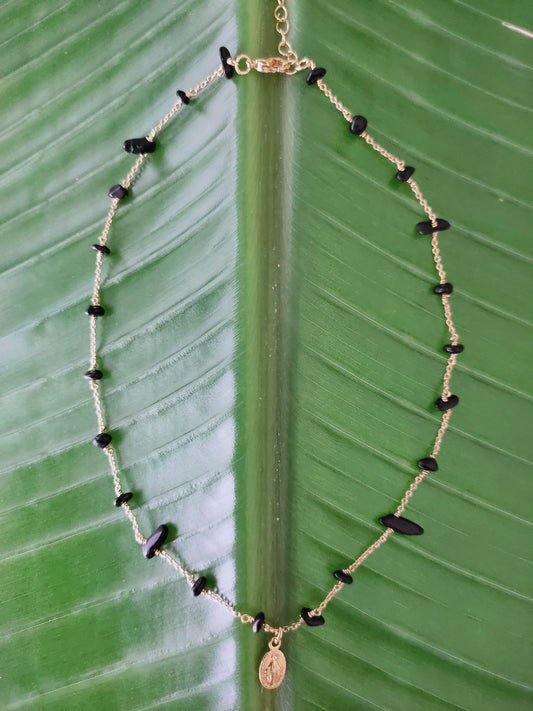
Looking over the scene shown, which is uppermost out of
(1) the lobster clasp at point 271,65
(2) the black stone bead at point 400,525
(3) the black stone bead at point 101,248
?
(1) the lobster clasp at point 271,65

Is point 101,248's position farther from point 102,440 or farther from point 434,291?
point 434,291

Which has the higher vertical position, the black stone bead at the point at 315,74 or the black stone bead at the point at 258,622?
the black stone bead at the point at 315,74

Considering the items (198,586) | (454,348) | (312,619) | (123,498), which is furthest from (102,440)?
(454,348)

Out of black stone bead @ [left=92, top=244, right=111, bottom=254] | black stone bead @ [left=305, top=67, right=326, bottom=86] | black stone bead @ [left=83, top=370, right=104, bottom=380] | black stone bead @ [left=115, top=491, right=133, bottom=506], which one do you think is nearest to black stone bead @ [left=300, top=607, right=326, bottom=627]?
black stone bead @ [left=115, top=491, right=133, bottom=506]

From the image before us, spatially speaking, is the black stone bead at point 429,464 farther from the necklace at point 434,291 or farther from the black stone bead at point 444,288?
the black stone bead at point 444,288

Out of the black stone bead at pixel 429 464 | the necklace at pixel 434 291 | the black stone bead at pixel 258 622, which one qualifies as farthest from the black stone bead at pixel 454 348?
the black stone bead at pixel 258 622

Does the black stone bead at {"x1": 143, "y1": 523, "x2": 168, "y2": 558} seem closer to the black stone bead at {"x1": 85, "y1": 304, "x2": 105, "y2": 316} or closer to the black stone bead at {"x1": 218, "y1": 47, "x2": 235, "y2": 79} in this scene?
the black stone bead at {"x1": 85, "y1": 304, "x2": 105, "y2": 316}

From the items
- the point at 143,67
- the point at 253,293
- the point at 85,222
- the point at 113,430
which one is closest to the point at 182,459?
the point at 113,430
